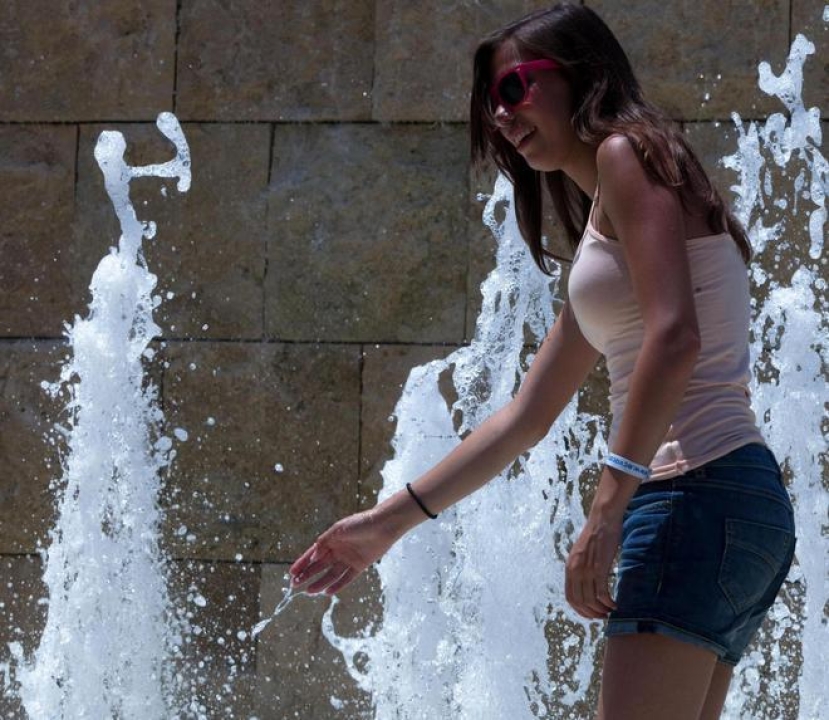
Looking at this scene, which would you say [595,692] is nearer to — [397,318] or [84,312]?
[397,318]

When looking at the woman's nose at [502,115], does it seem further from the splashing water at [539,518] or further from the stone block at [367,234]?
the stone block at [367,234]

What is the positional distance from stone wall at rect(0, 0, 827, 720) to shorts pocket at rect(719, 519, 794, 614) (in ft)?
8.86

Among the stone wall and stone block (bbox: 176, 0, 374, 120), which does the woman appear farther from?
stone block (bbox: 176, 0, 374, 120)

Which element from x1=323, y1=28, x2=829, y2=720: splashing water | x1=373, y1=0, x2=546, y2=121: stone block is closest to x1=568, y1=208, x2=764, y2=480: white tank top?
x1=323, y1=28, x2=829, y2=720: splashing water

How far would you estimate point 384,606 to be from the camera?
13.9 ft

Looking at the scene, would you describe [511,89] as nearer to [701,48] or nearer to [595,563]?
[595,563]

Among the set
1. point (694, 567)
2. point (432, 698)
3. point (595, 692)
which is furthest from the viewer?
point (595, 692)

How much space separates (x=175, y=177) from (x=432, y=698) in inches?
69.7

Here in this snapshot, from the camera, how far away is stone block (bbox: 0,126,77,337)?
4.59 m

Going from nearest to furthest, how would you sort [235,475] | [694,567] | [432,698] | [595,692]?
[694,567], [432,698], [595,692], [235,475]

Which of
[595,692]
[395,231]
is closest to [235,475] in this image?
[395,231]

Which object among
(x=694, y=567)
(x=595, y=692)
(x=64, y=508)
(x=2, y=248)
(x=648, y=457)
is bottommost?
(x=595, y=692)

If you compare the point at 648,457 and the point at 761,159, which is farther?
the point at 761,159

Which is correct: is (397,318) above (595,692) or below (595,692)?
above
